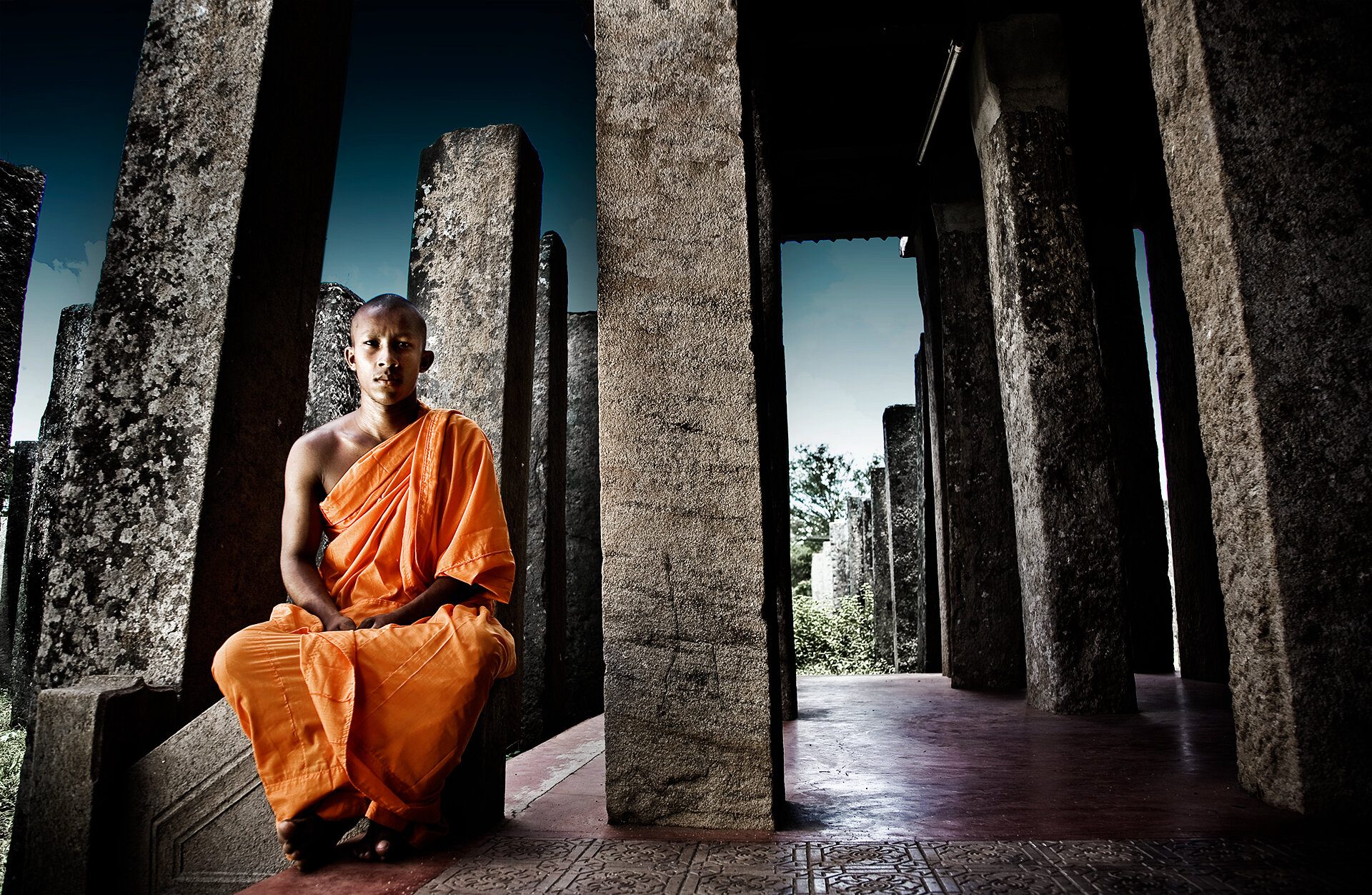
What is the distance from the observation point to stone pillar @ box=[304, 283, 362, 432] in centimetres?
572

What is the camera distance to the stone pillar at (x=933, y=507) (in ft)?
24.2

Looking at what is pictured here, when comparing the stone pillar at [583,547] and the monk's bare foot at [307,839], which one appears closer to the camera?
the monk's bare foot at [307,839]

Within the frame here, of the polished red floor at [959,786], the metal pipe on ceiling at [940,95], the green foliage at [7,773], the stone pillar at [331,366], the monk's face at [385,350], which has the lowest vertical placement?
the green foliage at [7,773]

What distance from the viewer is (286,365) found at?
3461 millimetres

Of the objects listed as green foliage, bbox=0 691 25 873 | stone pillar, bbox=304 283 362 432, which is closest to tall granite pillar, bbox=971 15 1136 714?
stone pillar, bbox=304 283 362 432

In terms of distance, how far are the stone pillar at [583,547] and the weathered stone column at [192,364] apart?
3212 mm

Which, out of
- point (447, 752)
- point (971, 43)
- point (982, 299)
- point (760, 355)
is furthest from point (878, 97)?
point (447, 752)

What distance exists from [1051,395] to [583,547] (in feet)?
12.5

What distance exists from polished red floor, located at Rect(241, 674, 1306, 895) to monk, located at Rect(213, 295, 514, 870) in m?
0.22

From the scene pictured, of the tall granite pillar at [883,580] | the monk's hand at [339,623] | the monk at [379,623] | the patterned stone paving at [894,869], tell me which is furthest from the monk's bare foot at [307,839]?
the tall granite pillar at [883,580]

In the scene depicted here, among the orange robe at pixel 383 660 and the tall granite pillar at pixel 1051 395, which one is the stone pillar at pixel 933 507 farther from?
the orange robe at pixel 383 660

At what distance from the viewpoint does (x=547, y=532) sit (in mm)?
5801

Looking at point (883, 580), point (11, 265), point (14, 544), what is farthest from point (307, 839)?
point (883, 580)

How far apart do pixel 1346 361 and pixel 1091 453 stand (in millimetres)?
2660
